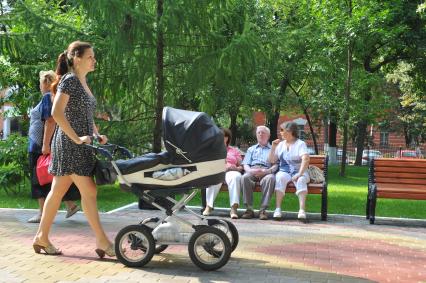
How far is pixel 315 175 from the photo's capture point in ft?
29.4

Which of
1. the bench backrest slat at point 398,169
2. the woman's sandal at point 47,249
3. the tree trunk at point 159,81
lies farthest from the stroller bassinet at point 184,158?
the tree trunk at point 159,81

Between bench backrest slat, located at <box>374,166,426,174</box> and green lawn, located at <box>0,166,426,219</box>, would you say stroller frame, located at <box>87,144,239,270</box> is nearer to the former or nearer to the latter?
green lawn, located at <box>0,166,426,219</box>

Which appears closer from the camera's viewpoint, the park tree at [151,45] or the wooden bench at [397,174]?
the wooden bench at [397,174]

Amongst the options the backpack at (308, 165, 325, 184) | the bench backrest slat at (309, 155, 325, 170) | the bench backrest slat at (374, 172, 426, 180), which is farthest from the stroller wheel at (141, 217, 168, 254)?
the bench backrest slat at (374, 172, 426, 180)

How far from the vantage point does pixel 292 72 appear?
80.5 feet

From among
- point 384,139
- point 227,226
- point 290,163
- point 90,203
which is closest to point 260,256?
point 227,226

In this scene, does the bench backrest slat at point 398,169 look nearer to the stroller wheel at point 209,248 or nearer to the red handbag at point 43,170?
the stroller wheel at point 209,248

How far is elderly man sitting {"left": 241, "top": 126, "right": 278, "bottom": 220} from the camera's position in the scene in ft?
28.6

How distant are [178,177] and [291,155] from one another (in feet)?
12.7

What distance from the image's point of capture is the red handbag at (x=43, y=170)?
718 centimetres

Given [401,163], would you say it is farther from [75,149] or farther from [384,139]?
[384,139]

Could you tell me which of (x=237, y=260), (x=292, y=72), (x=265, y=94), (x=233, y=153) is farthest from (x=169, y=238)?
(x=292, y=72)

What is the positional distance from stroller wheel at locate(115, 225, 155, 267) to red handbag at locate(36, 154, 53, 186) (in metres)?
2.24

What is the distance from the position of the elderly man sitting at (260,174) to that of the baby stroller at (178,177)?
3.38 metres
